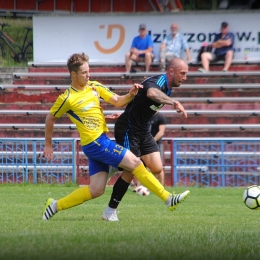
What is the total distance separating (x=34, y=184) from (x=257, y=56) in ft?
26.3

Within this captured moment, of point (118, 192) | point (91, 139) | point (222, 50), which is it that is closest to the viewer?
point (91, 139)

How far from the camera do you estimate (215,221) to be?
30.7ft

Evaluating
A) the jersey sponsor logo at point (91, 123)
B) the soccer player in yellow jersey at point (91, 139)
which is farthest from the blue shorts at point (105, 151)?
the jersey sponsor logo at point (91, 123)

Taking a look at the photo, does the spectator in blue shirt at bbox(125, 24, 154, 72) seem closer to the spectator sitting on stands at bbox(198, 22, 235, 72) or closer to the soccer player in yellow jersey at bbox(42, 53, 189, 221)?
the spectator sitting on stands at bbox(198, 22, 235, 72)

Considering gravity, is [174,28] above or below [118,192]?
above

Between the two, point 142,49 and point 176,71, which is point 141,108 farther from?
point 142,49

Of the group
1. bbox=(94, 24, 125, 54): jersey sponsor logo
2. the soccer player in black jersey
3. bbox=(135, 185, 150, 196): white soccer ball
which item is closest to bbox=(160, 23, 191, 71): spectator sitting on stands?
bbox=(94, 24, 125, 54): jersey sponsor logo

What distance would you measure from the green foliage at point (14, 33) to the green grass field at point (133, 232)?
12.5 m

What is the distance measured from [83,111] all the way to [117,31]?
547 inches

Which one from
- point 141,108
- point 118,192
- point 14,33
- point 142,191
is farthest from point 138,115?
point 14,33

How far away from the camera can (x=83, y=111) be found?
8734 millimetres

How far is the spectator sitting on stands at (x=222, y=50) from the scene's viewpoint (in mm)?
21062

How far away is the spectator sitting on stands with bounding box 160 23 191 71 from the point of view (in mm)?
21266

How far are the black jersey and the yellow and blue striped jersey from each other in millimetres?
378
